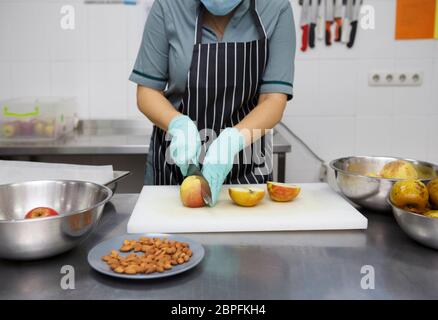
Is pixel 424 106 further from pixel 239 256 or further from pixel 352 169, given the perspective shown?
pixel 239 256

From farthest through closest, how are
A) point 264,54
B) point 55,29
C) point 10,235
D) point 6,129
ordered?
point 55,29
point 6,129
point 264,54
point 10,235

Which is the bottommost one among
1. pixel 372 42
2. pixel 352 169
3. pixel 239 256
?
pixel 239 256

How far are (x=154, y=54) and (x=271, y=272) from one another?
3.21ft

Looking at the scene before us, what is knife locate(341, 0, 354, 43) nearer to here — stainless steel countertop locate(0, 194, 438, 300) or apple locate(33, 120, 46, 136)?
apple locate(33, 120, 46, 136)

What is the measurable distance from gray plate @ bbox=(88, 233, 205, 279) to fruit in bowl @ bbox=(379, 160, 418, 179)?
579mm

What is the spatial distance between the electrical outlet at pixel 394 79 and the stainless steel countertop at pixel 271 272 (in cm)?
185

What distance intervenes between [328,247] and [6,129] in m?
1.95

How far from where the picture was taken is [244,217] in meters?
1.27

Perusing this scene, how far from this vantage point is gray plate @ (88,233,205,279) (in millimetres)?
925

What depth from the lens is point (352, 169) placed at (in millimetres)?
1545

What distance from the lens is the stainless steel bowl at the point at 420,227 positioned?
3.44ft

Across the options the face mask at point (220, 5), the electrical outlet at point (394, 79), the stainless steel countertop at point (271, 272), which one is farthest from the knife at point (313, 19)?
the stainless steel countertop at point (271, 272)

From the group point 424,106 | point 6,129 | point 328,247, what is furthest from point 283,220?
point 424,106

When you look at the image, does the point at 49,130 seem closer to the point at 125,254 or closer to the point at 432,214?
the point at 125,254
